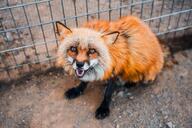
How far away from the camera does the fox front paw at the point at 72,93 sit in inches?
136

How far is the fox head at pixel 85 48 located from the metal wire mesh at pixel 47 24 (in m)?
0.67

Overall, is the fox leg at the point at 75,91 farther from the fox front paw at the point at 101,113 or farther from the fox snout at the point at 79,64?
the fox snout at the point at 79,64

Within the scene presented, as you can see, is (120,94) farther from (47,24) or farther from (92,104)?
(47,24)

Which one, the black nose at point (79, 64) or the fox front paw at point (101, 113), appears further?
the fox front paw at point (101, 113)

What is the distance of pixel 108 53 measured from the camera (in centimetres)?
277

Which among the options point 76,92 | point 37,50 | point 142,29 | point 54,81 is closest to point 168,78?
point 142,29

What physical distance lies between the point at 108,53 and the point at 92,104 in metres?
0.86

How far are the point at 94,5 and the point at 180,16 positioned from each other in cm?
112

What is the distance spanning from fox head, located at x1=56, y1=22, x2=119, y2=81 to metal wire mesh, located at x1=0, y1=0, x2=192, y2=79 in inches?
26.4

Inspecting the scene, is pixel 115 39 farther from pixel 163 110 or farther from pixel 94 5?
pixel 94 5

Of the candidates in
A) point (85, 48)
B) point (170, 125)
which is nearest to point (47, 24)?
point (85, 48)

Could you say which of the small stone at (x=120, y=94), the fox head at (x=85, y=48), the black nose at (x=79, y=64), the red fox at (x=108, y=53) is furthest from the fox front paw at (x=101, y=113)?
the black nose at (x=79, y=64)

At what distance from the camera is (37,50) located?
3.66 meters

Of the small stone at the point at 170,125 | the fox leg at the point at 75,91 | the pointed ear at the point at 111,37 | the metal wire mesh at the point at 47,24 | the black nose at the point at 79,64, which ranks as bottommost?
the small stone at the point at 170,125
